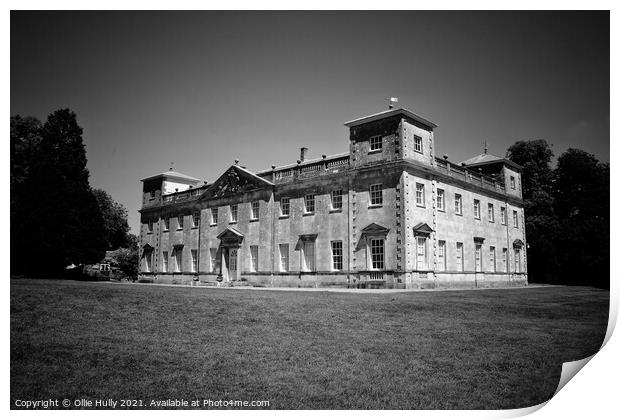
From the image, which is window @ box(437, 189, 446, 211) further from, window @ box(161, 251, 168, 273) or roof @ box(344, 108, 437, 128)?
window @ box(161, 251, 168, 273)

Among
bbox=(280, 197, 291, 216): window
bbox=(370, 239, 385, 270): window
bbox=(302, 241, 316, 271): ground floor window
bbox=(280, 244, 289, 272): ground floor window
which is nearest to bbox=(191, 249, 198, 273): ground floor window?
bbox=(280, 244, 289, 272): ground floor window

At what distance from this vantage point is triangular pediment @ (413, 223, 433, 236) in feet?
66.0

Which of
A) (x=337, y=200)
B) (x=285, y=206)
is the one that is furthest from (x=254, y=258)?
(x=337, y=200)

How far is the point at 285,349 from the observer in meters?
7.51

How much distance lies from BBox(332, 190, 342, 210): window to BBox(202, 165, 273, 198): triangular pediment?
3.88m

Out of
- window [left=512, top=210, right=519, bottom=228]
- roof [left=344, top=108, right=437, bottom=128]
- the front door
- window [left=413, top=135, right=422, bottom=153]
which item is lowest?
the front door

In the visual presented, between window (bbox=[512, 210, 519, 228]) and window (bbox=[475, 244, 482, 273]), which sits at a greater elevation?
window (bbox=[512, 210, 519, 228])

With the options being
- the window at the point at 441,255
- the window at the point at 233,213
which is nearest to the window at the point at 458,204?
the window at the point at 441,255

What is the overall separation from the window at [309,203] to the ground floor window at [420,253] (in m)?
5.49

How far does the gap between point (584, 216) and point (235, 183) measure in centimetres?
1929

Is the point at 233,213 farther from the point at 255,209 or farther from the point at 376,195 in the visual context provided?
the point at 376,195

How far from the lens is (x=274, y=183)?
24.8 m

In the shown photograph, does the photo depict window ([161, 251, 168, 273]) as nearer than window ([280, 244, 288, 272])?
No

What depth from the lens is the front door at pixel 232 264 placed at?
87.0ft
